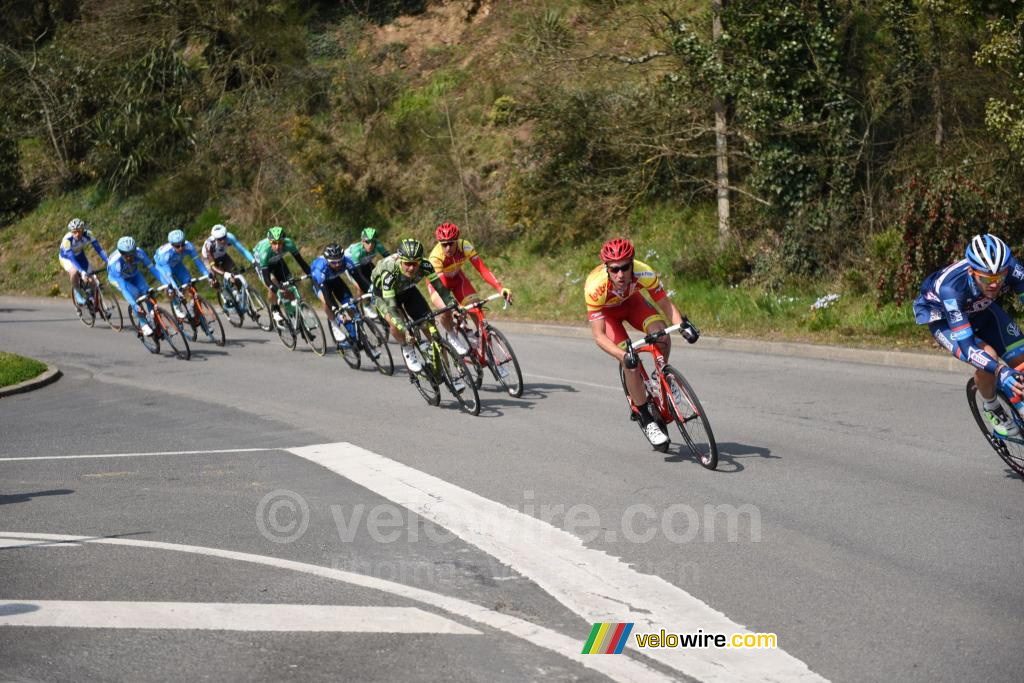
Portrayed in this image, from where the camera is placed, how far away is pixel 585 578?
21.2 feet

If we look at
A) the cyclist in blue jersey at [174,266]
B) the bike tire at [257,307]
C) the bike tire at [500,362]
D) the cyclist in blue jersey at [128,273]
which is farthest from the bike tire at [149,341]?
the bike tire at [500,362]

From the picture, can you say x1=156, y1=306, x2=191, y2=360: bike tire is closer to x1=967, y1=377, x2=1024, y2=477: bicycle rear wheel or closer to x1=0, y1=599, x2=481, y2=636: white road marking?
x1=0, y1=599, x2=481, y2=636: white road marking

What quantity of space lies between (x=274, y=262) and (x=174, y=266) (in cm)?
250

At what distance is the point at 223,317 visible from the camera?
25.2 m

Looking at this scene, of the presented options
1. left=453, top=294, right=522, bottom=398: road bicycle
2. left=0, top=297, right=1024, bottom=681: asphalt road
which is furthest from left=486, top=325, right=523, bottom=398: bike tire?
left=0, top=297, right=1024, bottom=681: asphalt road

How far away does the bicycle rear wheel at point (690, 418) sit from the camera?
895 cm

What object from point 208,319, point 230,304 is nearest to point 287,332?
point 208,319

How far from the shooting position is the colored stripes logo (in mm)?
5383

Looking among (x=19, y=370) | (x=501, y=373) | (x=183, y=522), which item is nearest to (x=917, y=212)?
(x=501, y=373)

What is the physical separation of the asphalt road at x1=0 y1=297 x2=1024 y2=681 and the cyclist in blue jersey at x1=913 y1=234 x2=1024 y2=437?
740 mm

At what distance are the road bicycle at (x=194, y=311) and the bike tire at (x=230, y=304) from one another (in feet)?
4.63

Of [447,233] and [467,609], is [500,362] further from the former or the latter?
[467,609]

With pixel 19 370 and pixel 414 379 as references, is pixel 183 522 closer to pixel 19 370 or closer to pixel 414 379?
pixel 414 379

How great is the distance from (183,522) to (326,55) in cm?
3364
